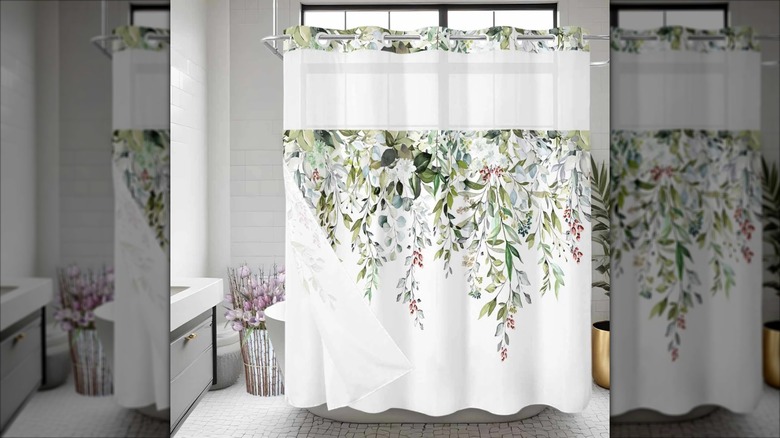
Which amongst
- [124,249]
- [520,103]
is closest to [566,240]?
[520,103]

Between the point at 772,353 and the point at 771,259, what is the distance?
0.22 ft

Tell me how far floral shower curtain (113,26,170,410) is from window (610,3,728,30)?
1.17ft

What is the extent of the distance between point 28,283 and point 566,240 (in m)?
2.07

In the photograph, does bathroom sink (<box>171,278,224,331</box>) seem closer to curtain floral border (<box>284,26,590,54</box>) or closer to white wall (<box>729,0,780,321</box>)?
curtain floral border (<box>284,26,590,54</box>)

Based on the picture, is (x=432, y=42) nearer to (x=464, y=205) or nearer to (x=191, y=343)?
(x=464, y=205)

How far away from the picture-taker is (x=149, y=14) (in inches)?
15.5

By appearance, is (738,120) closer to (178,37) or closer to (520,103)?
(520,103)

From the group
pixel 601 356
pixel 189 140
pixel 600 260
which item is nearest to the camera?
pixel 601 356

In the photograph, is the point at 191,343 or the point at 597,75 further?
the point at 597,75

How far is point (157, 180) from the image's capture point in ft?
1.40

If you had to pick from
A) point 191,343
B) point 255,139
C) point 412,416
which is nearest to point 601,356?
point 412,416

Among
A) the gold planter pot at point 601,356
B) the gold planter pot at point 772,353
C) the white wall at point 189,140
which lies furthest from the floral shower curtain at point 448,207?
the gold planter pot at point 772,353

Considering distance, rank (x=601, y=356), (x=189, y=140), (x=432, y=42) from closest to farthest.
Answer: (x=432, y=42), (x=601, y=356), (x=189, y=140)

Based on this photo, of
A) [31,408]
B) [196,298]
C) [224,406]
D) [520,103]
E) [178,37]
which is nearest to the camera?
[31,408]
